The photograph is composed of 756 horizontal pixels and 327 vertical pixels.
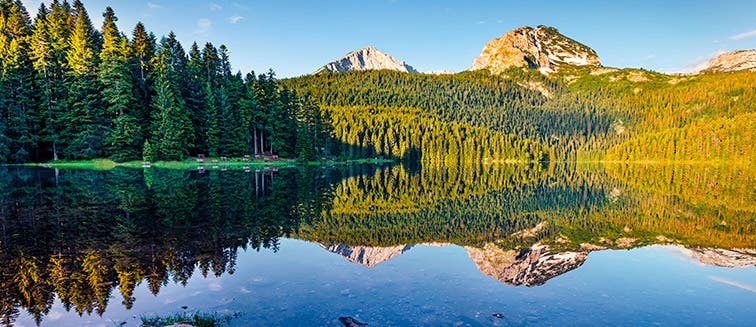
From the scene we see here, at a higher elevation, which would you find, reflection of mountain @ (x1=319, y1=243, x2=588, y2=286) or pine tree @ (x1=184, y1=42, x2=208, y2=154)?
pine tree @ (x1=184, y1=42, x2=208, y2=154)

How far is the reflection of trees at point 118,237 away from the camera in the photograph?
30.2 feet

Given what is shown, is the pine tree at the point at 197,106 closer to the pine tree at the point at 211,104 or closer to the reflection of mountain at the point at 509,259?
the pine tree at the point at 211,104

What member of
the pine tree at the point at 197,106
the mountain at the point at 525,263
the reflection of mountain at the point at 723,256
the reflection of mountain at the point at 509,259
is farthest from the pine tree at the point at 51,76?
the reflection of mountain at the point at 723,256

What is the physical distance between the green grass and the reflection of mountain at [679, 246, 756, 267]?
1544 centimetres

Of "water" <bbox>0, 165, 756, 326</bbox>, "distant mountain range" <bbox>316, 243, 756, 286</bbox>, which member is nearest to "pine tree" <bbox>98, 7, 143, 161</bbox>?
"water" <bbox>0, 165, 756, 326</bbox>

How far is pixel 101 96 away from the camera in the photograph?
6056cm

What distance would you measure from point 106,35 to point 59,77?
9.93 m

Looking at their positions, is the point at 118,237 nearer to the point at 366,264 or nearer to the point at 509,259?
the point at 366,264

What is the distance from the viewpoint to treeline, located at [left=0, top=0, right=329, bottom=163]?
5656 centimetres

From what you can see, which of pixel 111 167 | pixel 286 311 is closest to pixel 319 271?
pixel 286 311

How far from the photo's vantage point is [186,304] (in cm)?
866

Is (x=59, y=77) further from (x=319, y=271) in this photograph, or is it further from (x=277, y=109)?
(x=319, y=271)

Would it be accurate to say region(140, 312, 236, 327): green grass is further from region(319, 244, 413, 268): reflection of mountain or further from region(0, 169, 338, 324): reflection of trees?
region(319, 244, 413, 268): reflection of mountain

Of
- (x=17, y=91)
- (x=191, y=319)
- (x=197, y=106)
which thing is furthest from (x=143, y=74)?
(x=191, y=319)
